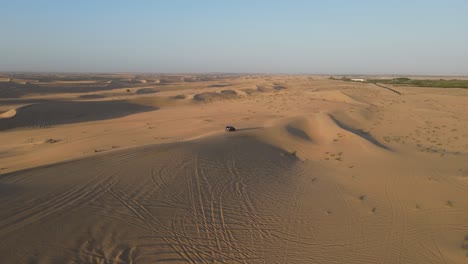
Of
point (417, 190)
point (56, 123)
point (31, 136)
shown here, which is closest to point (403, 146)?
point (417, 190)

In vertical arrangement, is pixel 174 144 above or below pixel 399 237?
above

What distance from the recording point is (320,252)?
5586mm

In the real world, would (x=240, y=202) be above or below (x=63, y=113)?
above

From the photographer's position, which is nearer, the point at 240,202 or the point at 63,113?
the point at 240,202

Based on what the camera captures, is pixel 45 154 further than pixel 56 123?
No

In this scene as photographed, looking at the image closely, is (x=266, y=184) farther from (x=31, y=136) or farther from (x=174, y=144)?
(x=31, y=136)

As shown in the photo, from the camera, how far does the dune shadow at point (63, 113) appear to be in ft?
74.1

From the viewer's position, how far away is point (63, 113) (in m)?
25.6

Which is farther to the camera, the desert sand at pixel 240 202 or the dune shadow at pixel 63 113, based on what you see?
the dune shadow at pixel 63 113

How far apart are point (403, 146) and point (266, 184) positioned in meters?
8.22

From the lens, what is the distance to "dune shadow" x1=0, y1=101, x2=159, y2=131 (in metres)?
22.6

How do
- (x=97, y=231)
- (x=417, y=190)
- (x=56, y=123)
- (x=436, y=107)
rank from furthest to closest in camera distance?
1. (x=436, y=107)
2. (x=56, y=123)
3. (x=417, y=190)
4. (x=97, y=231)

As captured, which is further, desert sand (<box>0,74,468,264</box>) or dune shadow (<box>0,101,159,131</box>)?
dune shadow (<box>0,101,159,131</box>)

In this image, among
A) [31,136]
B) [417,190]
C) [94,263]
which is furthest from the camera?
[31,136]
